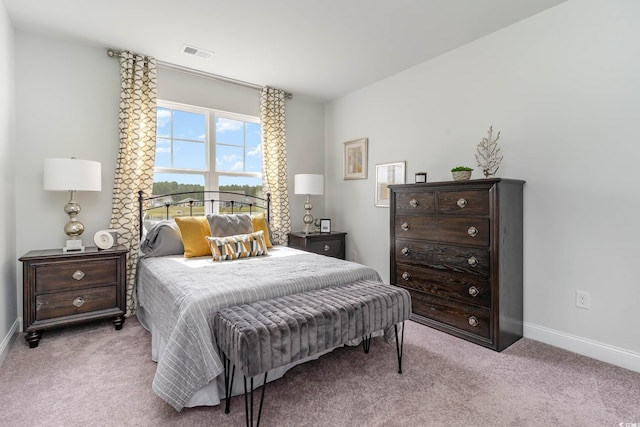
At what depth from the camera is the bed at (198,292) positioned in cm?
167

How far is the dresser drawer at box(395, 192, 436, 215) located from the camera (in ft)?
9.44

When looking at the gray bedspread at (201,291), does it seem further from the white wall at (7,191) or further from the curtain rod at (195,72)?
the curtain rod at (195,72)

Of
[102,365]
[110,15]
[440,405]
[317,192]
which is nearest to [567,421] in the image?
[440,405]

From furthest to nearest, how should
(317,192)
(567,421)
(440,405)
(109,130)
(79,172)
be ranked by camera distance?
1. (317,192)
2. (109,130)
3. (79,172)
4. (440,405)
5. (567,421)

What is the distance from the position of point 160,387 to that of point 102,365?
908 millimetres

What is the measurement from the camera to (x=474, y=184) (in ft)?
8.33

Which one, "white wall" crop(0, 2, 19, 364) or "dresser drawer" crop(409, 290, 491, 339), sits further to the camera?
"dresser drawer" crop(409, 290, 491, 339)

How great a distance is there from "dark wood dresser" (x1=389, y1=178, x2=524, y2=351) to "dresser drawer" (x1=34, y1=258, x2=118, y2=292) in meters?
2.75

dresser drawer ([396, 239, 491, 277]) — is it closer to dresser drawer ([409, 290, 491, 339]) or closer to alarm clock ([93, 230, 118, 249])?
dresser drawer ([409, 290, 491, 339])

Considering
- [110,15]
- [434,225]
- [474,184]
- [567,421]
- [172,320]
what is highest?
[110,15]

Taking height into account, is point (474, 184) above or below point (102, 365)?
above

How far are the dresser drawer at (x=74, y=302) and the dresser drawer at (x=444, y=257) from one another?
2726 millimetres

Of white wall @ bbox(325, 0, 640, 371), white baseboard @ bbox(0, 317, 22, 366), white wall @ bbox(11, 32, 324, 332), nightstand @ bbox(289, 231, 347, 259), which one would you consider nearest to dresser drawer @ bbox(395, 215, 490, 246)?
white wall @ bbox(325, 0, 640, 371)

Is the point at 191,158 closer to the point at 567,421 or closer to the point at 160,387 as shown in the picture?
the point at 160,387
